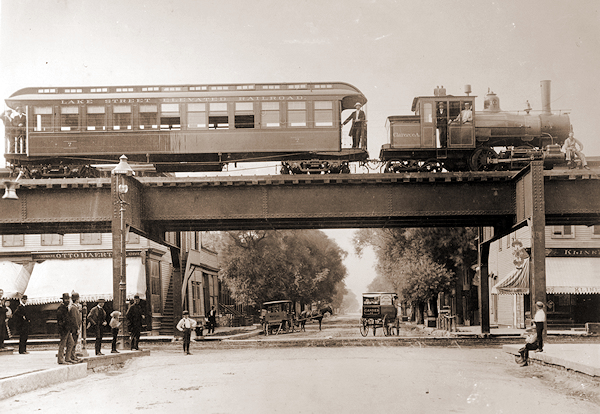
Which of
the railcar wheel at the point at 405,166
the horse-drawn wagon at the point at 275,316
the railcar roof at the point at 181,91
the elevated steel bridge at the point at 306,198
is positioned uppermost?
the railcar roof at the point at 181,91

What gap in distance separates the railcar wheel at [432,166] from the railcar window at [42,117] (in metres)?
15.3

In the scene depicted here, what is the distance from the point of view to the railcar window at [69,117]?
27.2 m

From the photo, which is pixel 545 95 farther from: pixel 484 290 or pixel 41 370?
pixel 41 370

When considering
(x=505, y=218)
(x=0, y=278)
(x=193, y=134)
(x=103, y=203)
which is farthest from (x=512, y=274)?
(x=0, y=278)

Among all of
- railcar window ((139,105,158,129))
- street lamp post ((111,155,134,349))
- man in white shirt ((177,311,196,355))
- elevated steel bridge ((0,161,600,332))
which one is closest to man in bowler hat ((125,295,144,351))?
street lamp post ((111,155,134,349))

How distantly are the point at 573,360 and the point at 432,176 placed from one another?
1121cm

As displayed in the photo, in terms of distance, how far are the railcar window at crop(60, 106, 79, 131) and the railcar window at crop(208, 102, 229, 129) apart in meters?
5.44

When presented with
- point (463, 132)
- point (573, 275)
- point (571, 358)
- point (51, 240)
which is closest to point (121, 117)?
point (463, 132)

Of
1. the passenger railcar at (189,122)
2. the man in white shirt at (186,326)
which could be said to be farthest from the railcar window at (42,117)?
the man in white shirt at (186,326)

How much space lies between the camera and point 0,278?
128 ft

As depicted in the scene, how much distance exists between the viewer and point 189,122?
1059 inches

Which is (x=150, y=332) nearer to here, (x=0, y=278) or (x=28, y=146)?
(x=0, y=278)

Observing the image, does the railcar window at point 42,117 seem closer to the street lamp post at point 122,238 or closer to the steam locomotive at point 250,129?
the steam locomotive at point 250,129

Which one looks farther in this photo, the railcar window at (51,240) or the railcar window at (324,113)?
the railcar window at (51,240)
